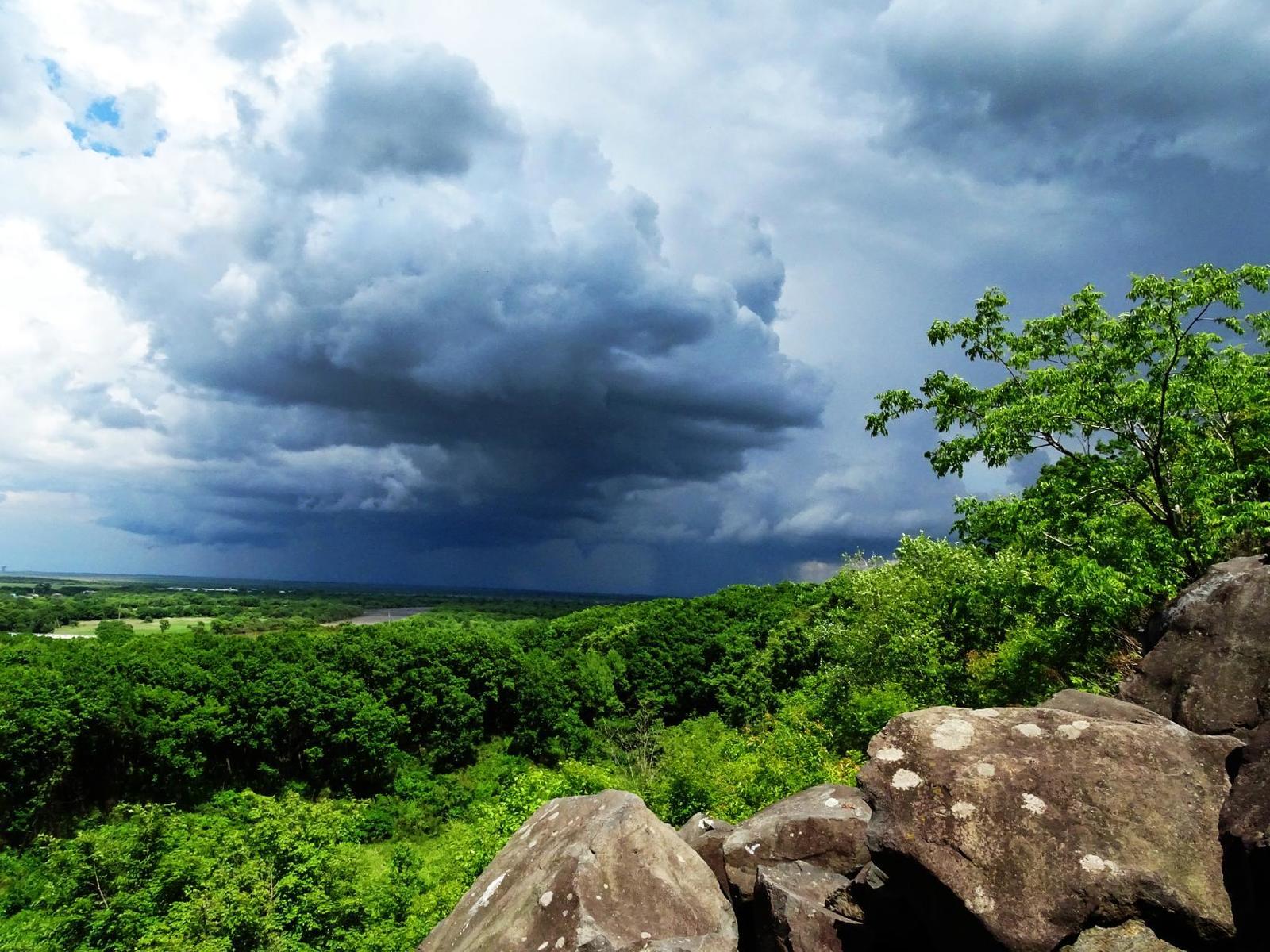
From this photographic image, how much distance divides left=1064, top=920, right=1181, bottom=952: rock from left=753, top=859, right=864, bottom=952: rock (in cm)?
368

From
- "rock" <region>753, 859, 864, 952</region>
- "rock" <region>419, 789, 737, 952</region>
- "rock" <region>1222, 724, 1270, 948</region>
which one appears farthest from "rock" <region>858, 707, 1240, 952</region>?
"rock" <region>419, 789, 737, 952</region>

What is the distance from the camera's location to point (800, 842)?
15516 mm

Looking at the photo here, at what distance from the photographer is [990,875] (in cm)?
916

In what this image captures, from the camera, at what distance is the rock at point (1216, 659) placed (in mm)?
12820

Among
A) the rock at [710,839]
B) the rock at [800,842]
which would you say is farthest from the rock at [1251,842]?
the rock at [710,839]

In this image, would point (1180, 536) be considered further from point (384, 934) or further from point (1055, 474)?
point (384, 934)

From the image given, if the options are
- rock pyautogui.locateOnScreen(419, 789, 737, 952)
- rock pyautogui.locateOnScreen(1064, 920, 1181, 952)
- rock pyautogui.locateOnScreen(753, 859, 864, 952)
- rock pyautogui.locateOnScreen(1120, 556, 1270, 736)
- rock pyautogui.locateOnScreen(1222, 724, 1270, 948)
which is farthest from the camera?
rock pyautogui.locateOnScreen(1120, 556, 1270, 736)

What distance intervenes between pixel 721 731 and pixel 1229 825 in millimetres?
52025

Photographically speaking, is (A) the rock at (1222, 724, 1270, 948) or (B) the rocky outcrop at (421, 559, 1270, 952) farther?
(B) the rocky outcrop at (421, 559, 1270, 952)

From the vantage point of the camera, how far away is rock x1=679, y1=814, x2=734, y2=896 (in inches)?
644

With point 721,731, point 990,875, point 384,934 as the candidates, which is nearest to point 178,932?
point 384,934

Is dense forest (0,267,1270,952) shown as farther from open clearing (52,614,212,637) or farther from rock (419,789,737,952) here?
open clearing (52,614,212,637)

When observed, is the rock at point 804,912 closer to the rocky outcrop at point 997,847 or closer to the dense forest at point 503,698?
the rocky outcrop at point 997,847

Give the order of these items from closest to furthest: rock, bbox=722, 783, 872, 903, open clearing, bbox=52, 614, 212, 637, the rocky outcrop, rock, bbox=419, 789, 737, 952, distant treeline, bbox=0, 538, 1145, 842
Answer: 1. the rocky outcrop
2. rock, bbox=419, 789, 737, 952
3. rock, bbox=722, 783, 872, 903
4. distant treeline, bbox=0, 538, 1145, 842
5. open clearing, bbox=52, 614, 212, 637
